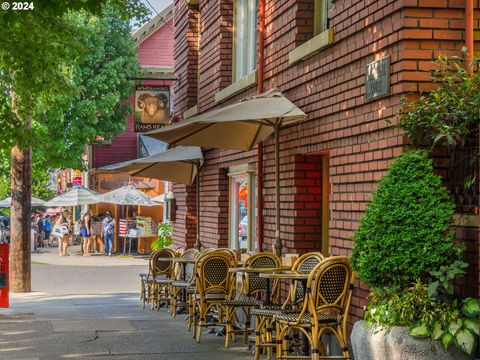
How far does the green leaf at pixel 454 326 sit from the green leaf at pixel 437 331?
0.21ft

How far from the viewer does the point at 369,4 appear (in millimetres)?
8828

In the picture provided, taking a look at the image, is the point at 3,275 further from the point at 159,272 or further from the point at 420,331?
the point at 420,331

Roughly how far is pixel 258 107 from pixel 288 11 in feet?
5.75

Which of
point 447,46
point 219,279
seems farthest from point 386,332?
point 219,279

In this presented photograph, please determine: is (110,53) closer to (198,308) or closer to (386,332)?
(198,308)

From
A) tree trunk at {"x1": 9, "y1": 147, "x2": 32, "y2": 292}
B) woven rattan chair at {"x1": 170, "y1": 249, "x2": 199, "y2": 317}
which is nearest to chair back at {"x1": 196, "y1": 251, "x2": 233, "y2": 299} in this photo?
woven rattan chair at {"x1": 170, "y1": 249, "x2": 199, "y2": 317}

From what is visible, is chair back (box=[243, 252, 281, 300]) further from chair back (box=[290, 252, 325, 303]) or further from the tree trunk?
the tree trunk

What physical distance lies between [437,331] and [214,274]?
5225 millimetres

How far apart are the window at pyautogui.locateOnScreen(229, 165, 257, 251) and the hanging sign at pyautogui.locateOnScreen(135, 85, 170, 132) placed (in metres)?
4.42

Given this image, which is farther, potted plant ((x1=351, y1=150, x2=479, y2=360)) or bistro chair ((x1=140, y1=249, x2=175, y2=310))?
bistro chair ((x1=140, y1=249, x2=175, y2=310))

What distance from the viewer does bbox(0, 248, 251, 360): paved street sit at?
10.5 m

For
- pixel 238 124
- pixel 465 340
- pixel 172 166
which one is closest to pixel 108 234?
pixel 172 166

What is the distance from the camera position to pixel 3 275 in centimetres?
1505

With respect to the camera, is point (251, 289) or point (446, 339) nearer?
point (446, 339)
